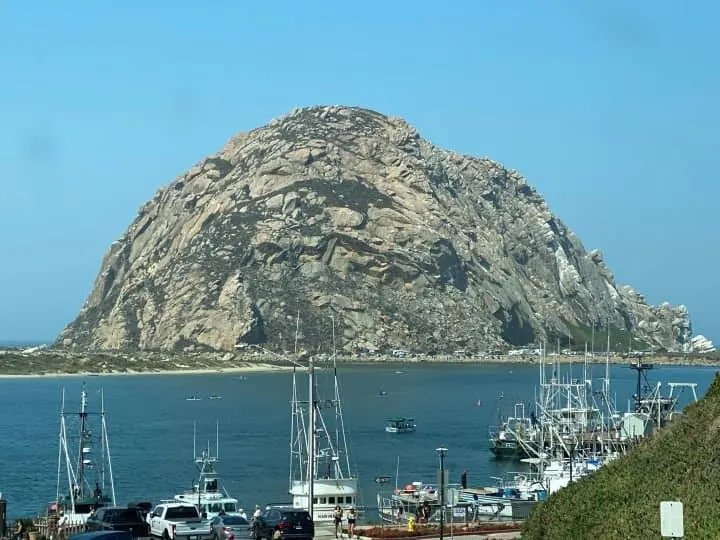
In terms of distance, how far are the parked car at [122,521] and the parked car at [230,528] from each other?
2617 millimetres

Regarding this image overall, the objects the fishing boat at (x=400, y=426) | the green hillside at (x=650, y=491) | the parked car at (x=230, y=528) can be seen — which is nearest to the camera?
the green hillside at (x=650, y=491)

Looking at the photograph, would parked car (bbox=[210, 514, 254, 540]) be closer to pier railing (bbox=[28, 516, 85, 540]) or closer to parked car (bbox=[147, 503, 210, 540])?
parked car (bbox=[147, 503, 210, 540])

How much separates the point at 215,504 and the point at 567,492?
2828 cm

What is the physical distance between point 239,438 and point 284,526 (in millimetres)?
83729

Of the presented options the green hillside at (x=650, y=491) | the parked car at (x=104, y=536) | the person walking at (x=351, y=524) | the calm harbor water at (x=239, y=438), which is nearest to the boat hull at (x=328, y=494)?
the person walking at (x=351, y=524)

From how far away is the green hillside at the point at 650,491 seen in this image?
22812mm

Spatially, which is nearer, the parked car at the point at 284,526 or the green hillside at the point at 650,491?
the green hillside at the point at 650,491

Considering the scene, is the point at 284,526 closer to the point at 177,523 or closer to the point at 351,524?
the point at 177,523

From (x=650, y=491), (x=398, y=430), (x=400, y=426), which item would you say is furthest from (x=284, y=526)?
(x=400, y=426)

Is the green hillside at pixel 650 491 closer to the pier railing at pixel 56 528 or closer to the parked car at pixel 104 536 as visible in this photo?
the parked car at pixel 104 536

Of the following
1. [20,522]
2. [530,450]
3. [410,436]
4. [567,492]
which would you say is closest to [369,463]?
[530,450]

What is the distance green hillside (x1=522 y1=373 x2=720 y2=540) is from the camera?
74.8ft

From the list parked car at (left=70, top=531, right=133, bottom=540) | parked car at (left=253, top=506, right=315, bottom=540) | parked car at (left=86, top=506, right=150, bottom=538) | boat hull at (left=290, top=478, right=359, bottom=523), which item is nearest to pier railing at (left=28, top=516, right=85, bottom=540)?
parked car at (left=86, top=506, right=150, bottom=538)

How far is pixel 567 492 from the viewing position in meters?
27.8
